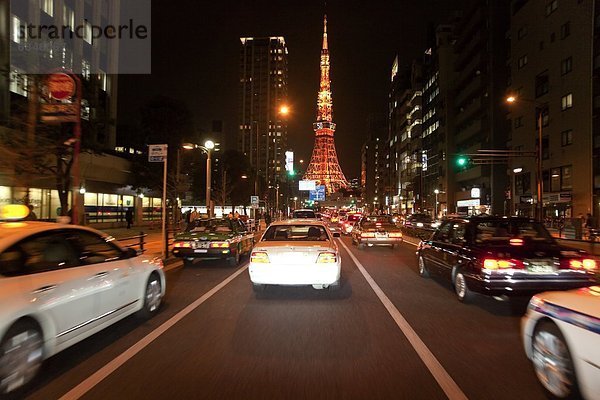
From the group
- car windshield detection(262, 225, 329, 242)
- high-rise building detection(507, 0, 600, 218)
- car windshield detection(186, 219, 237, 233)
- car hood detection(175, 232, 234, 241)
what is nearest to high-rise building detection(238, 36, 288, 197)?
high-rise building detection(507, 0, 600, 218)

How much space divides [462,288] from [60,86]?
34.7ft

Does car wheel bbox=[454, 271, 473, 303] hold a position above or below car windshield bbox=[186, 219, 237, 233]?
below

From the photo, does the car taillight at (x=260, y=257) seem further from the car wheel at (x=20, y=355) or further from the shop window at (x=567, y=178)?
the shop window at (x=567, y=178)

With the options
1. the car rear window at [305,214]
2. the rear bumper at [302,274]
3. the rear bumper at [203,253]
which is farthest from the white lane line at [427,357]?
the car rear window at [305,214]

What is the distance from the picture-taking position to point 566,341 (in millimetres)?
4199

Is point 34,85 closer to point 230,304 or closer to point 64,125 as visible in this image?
point 64,125

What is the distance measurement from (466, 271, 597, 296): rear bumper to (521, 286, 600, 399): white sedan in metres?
2.95

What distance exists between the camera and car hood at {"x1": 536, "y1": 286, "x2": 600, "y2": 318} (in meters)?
4.03

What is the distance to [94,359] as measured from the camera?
565cm

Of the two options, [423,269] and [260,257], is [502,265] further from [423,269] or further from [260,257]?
[423,269]

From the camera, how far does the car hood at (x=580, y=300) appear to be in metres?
4.03

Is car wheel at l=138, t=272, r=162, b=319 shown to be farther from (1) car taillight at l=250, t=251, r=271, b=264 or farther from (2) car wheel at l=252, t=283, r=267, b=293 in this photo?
(2) car wheel at l=252, t=283, r=267, b=293

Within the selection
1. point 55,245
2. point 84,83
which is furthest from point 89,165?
point 55,245

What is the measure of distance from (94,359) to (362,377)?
10.0 ft
